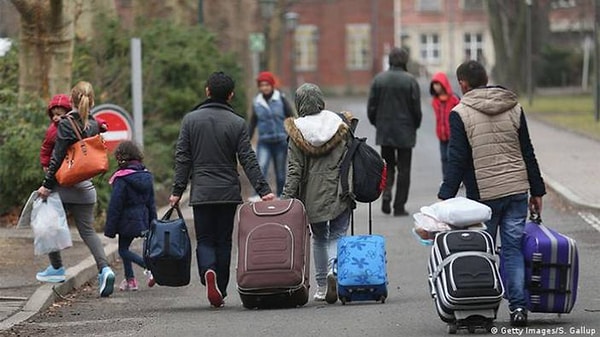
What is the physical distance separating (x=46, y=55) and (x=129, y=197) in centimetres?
657

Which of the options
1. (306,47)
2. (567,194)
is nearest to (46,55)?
(567,194)

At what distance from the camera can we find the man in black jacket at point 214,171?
10.9m

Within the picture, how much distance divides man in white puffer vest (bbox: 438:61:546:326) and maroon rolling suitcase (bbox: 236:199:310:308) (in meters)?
1.38

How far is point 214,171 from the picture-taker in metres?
10.9

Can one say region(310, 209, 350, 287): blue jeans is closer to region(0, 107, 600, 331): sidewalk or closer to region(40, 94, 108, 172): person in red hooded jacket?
region(0, 107, 600, 331): sidewalk

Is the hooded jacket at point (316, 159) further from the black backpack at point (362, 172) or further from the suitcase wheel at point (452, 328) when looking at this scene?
the suitcase wheel at point (452, 328)

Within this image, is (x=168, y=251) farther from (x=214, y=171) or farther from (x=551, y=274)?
(x=551, y=274)

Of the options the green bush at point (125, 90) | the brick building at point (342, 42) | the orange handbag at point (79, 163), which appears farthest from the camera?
the brick building at point (342, 42)

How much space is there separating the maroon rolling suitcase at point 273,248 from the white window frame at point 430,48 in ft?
320

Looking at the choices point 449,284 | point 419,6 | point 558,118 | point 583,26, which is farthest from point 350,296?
point 419,6

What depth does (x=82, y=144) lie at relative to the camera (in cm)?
1173

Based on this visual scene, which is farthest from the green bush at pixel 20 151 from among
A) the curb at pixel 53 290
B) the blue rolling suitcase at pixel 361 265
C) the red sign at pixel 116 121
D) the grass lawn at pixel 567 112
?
the grass lawn at pixel 567 112

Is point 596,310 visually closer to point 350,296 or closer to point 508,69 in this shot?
point 350,296

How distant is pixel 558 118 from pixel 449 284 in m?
33.9
